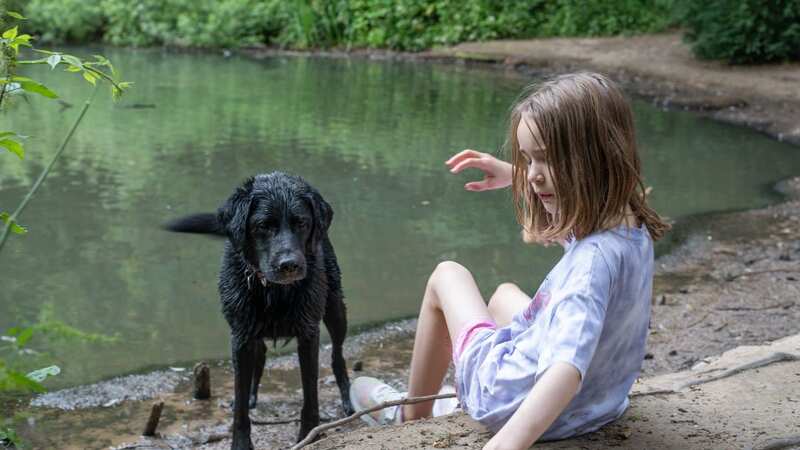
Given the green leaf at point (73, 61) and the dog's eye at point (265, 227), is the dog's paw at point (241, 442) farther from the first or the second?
the green leaf at point (73, 61)

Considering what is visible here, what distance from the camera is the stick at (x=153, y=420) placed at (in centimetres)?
400

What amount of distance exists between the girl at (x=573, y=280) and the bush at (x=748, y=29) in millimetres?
12830

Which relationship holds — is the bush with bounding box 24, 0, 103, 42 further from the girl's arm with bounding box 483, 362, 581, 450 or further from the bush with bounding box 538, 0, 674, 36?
the girl's arm with bounding box 483, 362, 581, 450

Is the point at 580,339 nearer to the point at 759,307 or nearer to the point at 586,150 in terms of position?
the point at 586,150

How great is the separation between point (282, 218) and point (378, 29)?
1710 cm

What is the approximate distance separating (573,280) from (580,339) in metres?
0.18

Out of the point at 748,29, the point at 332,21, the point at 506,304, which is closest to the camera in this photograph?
the point at 506,304

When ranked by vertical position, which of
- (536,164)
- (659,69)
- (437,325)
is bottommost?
(659,69)

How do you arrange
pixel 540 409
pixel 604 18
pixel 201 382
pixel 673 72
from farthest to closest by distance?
1. pixel 604 18
2. pixel 673 72
3. pixel 201 382
4. pixel 540 409

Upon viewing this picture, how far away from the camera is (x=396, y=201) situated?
26.7ft

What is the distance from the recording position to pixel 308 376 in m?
3.88

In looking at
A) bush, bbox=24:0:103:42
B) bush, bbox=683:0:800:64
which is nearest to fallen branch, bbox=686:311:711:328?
bush, bbox=683:0:800:64

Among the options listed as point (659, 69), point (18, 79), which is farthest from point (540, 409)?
point (659, 69)

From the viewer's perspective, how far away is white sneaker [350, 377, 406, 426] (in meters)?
3.61
